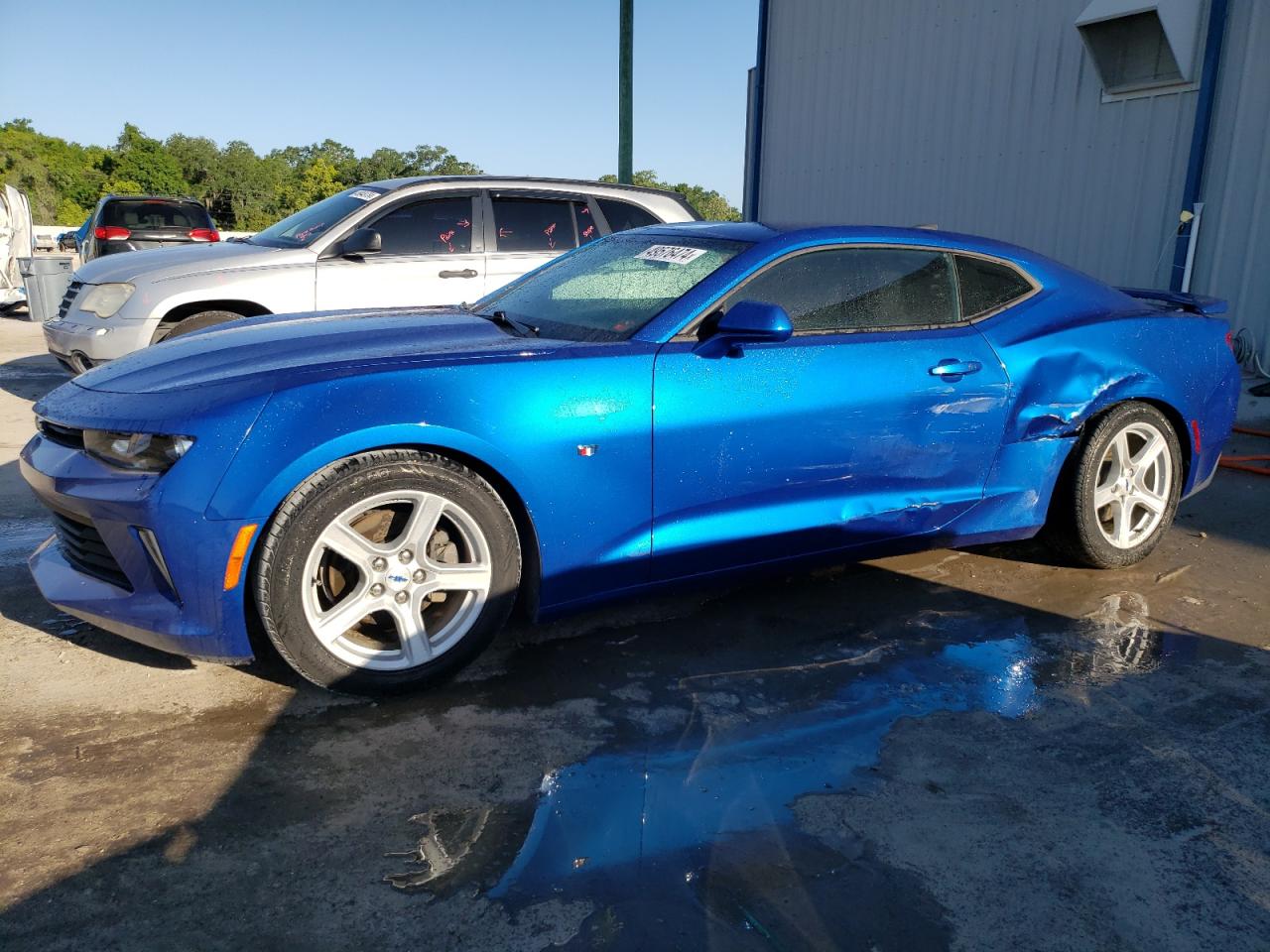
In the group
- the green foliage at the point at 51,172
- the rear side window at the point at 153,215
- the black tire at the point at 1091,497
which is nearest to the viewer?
the black tire at the point at 1091,497

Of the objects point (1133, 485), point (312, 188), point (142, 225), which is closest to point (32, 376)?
point (142, 225)

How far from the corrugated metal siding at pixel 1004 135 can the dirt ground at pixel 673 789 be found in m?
4.48

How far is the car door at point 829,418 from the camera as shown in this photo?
3.24m

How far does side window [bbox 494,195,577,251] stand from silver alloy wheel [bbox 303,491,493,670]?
4492 millimetres

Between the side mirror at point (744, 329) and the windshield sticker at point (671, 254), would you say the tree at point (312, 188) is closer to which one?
the windshield sticker at point (671, 254)

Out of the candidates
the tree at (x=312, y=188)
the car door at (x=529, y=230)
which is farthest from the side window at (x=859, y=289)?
the tree at (x=312, y=188)

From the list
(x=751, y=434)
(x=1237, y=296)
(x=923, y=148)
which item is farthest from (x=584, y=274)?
(x=923, y=148)

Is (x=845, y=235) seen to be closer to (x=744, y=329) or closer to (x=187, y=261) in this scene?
(x=744, y=329)

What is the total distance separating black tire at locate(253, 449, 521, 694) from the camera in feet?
8.95

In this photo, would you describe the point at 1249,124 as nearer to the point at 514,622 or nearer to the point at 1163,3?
the point at 1163,3

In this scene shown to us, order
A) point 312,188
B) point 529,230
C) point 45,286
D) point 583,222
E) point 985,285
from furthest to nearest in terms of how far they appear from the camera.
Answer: point 312,188 → point 45,286 → point 583,222 → point 529,230 → point 985,285

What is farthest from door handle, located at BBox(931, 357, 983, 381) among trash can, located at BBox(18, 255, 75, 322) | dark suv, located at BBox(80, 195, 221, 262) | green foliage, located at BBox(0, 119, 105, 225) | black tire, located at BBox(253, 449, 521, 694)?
green foliage, located at BBox(0, 119, 105, 225)

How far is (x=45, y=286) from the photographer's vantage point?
1317cm

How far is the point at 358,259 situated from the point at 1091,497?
478cm
